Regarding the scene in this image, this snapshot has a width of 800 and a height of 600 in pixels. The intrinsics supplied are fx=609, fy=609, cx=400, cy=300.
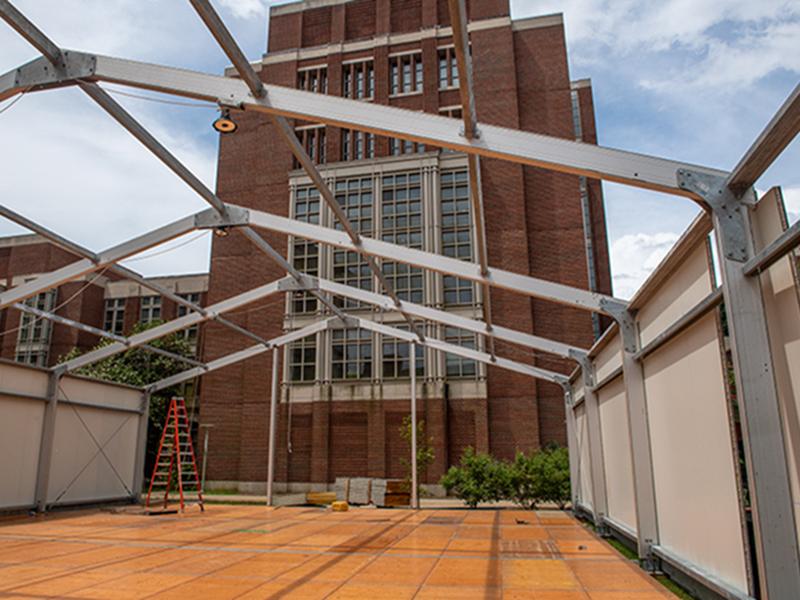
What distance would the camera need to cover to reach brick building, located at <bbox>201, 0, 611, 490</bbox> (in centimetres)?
2211

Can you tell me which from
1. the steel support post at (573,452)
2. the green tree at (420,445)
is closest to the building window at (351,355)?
the green tree at (420,445)

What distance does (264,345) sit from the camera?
1641cm

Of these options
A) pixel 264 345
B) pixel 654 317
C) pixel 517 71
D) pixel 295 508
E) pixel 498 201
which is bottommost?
pixel 295 508

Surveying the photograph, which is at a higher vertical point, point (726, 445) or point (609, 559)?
point (726, 445)

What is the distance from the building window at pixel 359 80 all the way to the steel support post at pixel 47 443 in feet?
57.8

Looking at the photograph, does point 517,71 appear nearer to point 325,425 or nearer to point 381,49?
point 381,49

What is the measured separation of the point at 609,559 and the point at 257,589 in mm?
4311

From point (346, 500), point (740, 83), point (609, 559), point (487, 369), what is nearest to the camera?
point (740, 83)

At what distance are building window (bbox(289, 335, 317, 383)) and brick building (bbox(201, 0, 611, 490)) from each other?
0.06m

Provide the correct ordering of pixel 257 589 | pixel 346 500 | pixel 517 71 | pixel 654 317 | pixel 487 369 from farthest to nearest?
pixel 517 71
pixel 487 369
pixel 346 500
pixel 654 317
pixel 257 589

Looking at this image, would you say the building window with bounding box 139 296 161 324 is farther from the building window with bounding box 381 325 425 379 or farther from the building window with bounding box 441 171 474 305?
the building window with bounding box 441 171 474 305

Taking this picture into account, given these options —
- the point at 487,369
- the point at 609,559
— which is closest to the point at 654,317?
the point at 609,559

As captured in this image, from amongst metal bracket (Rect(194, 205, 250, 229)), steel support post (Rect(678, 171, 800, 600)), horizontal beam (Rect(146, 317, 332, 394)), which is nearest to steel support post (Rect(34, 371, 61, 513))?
horizontal beam (Rect(146, 317, 332, 394))

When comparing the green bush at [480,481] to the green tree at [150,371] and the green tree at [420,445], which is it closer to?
the green tree at [420,445]
